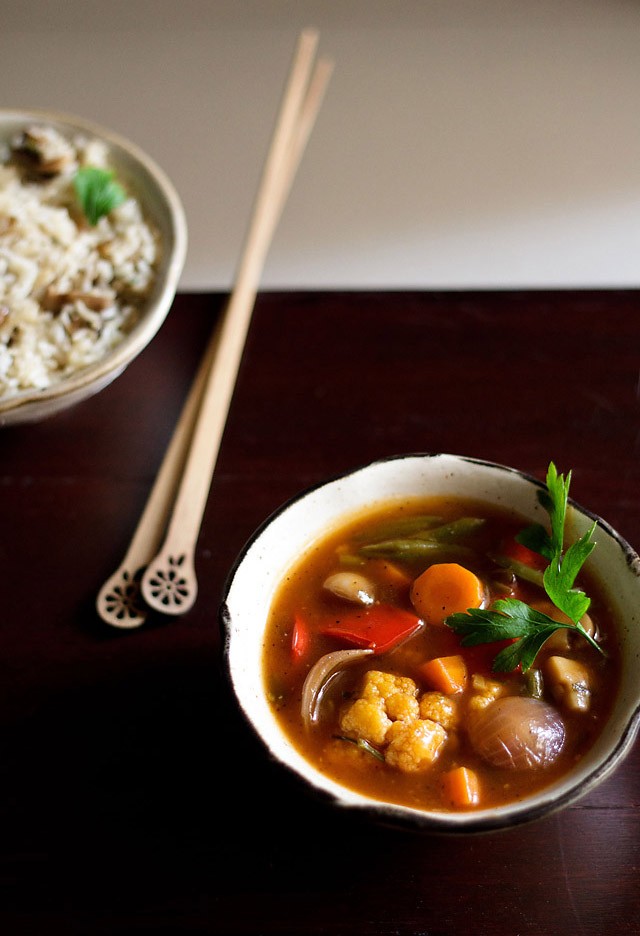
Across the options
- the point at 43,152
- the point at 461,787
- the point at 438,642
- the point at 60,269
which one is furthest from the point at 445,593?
the point at 43,152

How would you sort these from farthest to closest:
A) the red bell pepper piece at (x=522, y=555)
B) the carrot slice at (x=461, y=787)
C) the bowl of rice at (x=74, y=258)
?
the bowl of rice at (x=74, y=258)
the red bell pepper piece at (x=522, y=555)
the carrot slice at (x=461, y=787)

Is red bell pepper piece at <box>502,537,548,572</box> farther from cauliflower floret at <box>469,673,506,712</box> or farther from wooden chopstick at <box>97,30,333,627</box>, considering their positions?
wooden chopstick at <box>97,30,333,627</box>

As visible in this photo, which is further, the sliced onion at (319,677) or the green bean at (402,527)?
the green bean at (402,527)

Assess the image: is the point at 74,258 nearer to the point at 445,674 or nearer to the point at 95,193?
the point at 95,193

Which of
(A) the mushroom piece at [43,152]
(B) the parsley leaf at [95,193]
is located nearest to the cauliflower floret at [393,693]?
(B) the parsley leaf at [95,193]

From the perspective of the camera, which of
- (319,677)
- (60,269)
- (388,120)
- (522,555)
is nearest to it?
(319,677)


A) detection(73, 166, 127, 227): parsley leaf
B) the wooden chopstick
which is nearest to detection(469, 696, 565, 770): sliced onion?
the wooden chopstick

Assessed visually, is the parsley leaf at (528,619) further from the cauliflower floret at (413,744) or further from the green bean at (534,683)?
the cauliflower floret at (413,744)
